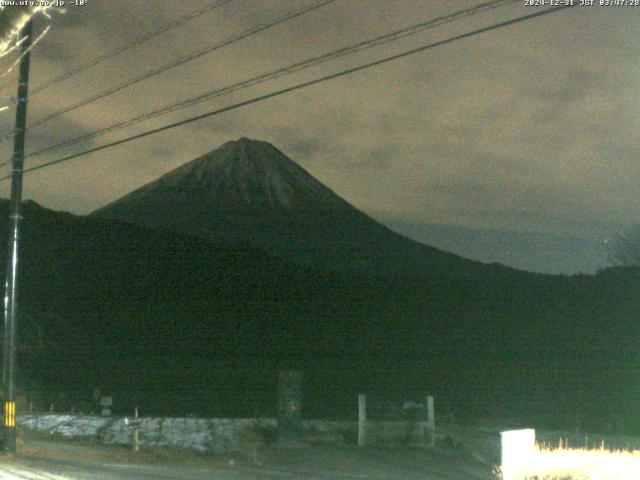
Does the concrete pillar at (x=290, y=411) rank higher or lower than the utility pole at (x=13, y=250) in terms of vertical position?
lower

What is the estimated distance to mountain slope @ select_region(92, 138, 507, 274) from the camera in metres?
133

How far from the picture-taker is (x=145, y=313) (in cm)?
6088

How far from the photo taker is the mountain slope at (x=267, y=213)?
133 metres

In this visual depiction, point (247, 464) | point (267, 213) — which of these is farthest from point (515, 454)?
point (267, 213)

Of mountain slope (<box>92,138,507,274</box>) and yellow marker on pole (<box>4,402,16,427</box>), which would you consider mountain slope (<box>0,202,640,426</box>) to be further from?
mountain slope (<box>92,138,507,274</box>)

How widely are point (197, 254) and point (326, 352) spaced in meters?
21.2

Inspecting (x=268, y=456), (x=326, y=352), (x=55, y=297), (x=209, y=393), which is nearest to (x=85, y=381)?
(x=209, y=393)

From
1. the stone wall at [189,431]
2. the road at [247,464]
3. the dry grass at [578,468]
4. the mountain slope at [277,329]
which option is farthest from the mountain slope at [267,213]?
the dry grass at [578,468]

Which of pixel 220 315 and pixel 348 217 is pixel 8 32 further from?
pixel 348 217

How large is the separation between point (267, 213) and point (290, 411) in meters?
136

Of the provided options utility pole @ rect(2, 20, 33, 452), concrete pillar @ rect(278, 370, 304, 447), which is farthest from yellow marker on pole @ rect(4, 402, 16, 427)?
concrete pillar @ rect(278, 370, 304, 447)

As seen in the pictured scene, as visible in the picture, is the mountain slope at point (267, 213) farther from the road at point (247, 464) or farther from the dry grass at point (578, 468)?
the dry grass at point (578, 468)

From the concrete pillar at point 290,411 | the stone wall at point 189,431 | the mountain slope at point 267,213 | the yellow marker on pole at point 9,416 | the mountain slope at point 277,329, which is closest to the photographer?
the yellow marker on pole at point 9,416

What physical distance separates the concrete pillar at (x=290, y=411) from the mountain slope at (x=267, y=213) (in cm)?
9509
